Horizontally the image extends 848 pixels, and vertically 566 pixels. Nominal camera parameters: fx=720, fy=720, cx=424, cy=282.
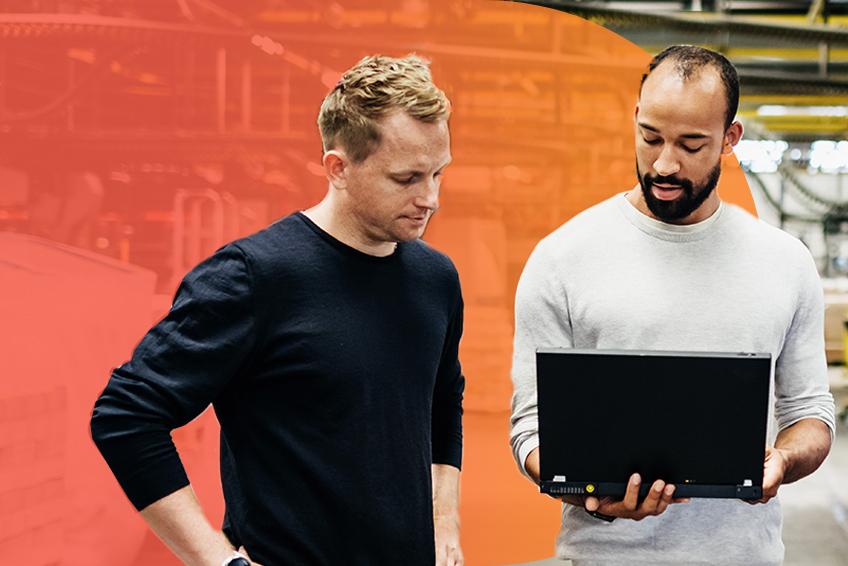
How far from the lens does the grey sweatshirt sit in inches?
48.7

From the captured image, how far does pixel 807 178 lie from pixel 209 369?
19155mm

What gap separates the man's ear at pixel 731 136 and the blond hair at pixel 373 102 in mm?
555

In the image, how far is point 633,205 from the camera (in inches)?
54.1

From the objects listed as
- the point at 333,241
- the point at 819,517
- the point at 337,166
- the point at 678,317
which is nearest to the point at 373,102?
the point at 337,166

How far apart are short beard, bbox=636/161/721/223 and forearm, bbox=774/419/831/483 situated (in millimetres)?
437

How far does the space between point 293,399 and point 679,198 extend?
0.76 meters

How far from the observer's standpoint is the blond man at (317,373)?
3.21 feet

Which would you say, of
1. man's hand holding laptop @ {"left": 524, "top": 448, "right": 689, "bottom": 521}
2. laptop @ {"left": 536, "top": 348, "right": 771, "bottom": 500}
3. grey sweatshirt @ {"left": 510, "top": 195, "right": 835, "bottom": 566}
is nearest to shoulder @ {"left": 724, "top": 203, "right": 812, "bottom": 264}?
grey sweatshirt @ {"left": 510, "top": 195, "right": 835, "bottom": 566}

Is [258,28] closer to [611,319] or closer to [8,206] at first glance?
[8,206]

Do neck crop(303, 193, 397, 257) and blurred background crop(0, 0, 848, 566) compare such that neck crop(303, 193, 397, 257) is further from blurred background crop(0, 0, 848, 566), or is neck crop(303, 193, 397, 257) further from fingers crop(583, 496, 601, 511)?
blurred background crop(0, 0, 848, 566)
